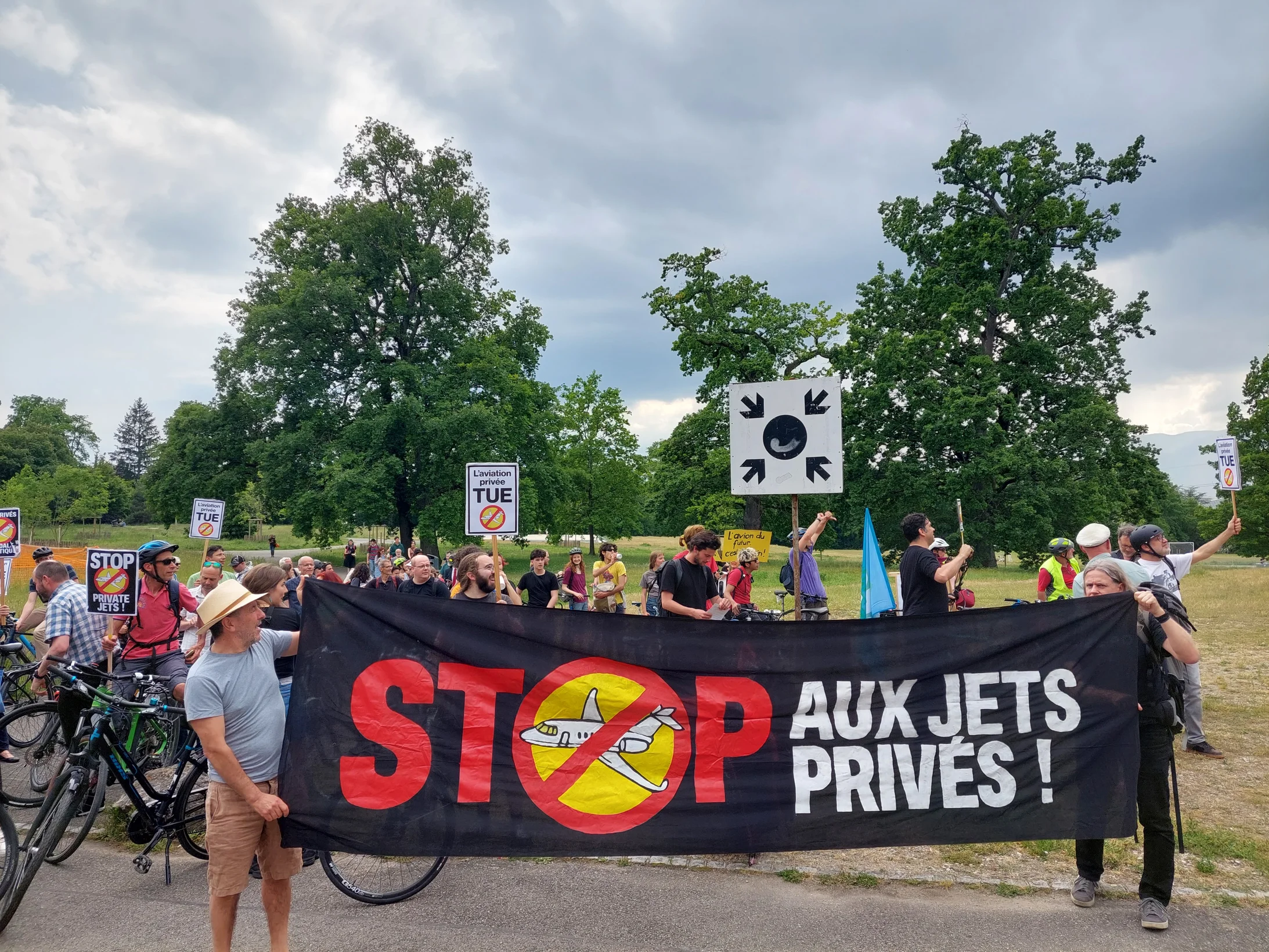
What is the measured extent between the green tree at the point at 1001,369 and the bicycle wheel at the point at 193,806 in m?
32.6

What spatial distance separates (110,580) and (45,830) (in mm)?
2286

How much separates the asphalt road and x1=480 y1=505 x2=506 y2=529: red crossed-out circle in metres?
4.44

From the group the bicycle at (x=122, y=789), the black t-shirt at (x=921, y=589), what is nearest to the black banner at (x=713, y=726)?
the bicycle at (x=122, y=789)

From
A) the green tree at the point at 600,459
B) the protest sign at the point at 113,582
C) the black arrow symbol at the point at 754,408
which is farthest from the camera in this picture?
the green tree at the point at 600,459

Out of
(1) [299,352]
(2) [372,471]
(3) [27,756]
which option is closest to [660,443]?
(2) [372,471]

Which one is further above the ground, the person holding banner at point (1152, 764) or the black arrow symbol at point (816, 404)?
the black arrow symbol at point (816, 404)

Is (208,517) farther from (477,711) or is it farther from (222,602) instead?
(222,602)

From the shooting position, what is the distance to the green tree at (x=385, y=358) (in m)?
35.1

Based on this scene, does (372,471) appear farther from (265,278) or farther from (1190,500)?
(1190,500)

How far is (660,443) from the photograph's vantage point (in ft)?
131

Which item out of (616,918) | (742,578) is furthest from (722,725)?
(742,578)

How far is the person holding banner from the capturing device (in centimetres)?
423

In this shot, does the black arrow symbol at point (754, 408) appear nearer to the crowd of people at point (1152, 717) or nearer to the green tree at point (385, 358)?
the crowd of people at point (1152, 717)

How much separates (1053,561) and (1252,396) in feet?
156
